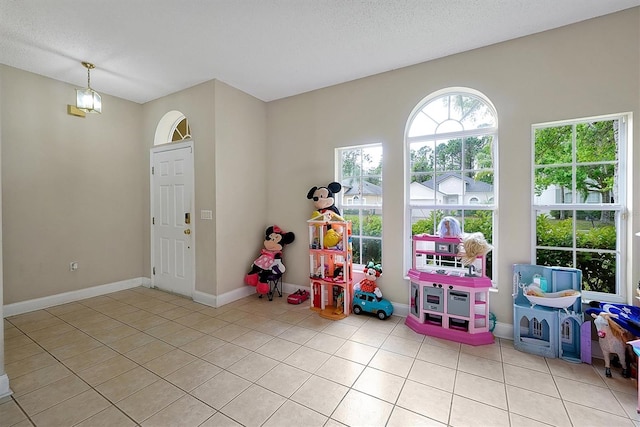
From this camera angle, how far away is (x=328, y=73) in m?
3.33

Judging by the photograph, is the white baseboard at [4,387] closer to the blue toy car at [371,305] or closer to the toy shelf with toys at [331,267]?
the toy shelf with toys at [331,267]

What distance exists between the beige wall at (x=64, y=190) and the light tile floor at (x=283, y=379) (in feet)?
2.50

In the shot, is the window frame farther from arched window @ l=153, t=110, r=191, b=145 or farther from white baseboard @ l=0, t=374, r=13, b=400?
white baseboard @ l=0, t=374, r=13, b=400

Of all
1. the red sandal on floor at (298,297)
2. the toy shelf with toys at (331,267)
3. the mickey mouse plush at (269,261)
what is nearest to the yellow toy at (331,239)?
the toy shelf with toys at (331,267)

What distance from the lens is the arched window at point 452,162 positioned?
2.89 m

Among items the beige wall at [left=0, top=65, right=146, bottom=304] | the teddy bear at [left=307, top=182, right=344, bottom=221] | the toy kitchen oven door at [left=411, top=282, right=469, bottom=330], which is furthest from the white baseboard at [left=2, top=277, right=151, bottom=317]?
the toy kitchen oven door at [left=411, top=282, right=469, bottom=330]

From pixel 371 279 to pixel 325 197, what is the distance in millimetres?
1176

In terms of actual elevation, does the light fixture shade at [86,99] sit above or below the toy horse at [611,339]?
above

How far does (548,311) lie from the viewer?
7.82ft

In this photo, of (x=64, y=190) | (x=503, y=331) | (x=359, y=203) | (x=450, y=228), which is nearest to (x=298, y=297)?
(x=359, y=203)

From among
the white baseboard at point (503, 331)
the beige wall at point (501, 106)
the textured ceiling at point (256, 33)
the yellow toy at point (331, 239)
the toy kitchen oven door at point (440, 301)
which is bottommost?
the white baseboard at point (503, 331)

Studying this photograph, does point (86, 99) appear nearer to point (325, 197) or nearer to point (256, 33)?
point (256, 33)

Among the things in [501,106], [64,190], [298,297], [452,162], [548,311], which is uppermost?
[501,106]

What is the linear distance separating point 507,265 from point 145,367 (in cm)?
342
